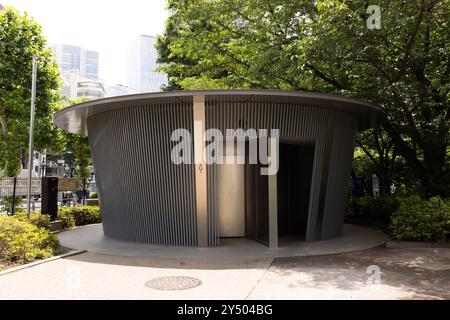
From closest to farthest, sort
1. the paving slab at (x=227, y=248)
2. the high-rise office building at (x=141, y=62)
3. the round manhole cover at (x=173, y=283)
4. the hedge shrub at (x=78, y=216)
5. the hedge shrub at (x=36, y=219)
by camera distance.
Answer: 1. the round manhole cover at (x=173, y=283)
2. the paving slab at (x=227, y=248)
3. the hedge shrub at (x=36, y=219)
4. the hedge shrub at (x=78, y=216)
5. the high-rise office building at (x=141, y=62)

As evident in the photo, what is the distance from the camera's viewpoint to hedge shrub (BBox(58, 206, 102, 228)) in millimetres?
15438

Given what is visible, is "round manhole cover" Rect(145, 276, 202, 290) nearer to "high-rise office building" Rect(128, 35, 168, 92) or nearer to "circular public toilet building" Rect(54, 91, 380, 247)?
"circular public toilet building" Rect(54, 91, 380, 247)

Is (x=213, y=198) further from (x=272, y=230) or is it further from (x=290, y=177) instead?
(x=290, y=177)

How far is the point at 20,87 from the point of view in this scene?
1978 cm

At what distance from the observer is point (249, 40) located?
16094mm

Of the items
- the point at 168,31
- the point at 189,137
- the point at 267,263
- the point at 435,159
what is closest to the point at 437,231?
the point at 435,159

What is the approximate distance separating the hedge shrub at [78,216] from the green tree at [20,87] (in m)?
5.32

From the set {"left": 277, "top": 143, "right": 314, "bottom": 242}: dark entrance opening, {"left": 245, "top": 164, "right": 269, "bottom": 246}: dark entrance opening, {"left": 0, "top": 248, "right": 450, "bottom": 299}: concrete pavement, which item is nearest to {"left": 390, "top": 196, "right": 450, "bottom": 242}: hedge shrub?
{"left": 0, "top": 248, "right": 450, "bottom": 299}: concrete pavement

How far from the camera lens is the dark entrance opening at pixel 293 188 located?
1343 cm

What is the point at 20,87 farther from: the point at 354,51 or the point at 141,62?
the point at 141,62

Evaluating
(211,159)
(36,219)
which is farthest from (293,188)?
(36,219)

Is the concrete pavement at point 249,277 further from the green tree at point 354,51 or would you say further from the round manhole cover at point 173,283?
the green tree at point 354,51

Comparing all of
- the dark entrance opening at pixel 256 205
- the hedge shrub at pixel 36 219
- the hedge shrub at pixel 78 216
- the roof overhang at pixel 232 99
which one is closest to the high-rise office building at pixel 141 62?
the hedge shrub at pixel 78 216
